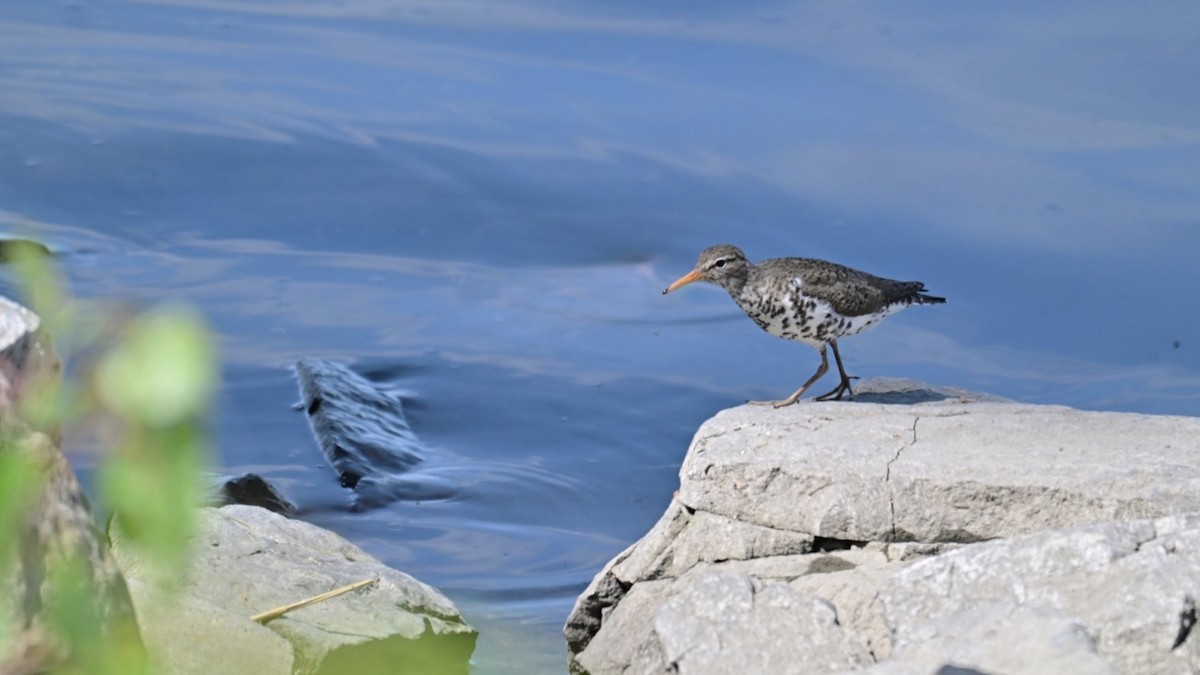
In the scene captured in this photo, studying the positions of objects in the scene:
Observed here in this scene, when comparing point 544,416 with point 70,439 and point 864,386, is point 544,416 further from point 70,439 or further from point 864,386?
point 70,439

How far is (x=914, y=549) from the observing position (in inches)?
175

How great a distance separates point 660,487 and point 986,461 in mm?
3134

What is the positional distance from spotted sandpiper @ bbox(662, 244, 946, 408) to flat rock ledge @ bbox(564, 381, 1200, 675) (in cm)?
25

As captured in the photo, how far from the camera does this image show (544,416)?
8.16 meters

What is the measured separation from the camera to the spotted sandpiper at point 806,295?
567 cm

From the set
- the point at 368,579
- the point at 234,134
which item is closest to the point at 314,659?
the point at 368,579

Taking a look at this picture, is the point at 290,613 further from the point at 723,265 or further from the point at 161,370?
the point at 161,370

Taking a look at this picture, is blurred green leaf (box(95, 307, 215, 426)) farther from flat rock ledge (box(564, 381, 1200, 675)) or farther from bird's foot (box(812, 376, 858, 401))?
bird's foot (box(812, 376, 858, 401))

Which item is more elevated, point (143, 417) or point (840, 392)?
point (143, 417)

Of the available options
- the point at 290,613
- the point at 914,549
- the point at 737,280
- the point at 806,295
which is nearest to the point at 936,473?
the point at 914,549

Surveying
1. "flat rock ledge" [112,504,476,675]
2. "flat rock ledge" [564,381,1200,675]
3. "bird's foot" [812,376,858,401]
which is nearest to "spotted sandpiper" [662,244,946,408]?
"bird's foot" [812,376,858,401]

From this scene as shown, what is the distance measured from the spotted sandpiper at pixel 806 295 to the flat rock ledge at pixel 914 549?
0.83ft

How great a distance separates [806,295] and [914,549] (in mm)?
1446

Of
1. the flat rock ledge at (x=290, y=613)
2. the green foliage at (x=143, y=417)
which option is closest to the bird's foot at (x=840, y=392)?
the flat rock ledge at (x=290, y=613)
